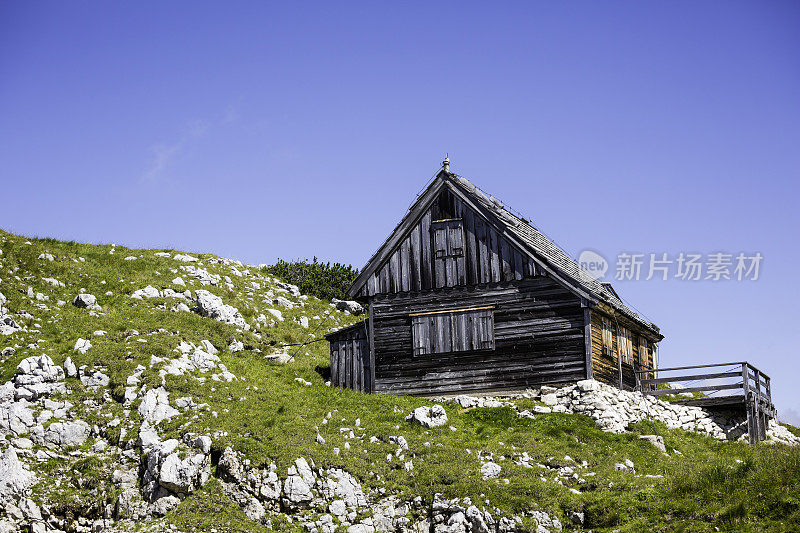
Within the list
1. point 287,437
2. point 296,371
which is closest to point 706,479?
point 287,437

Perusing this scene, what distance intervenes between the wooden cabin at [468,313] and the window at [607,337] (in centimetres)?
5

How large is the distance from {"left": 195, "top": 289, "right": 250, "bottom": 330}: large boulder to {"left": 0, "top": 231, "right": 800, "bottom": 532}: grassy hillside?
3.18ft

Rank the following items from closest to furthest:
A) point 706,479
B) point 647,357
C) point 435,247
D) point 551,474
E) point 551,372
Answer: point 706,479, point 551,474, point 551,372, point 435,247, point 647,357

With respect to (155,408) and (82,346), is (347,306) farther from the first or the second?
(155,408)

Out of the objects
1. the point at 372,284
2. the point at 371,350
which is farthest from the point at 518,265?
the point at 371,350

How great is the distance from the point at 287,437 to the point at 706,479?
40.3 ft

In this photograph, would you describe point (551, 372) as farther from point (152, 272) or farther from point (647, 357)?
point (152, 272)

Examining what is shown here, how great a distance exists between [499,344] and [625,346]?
7.11 m

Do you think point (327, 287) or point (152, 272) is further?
point (327, 287)

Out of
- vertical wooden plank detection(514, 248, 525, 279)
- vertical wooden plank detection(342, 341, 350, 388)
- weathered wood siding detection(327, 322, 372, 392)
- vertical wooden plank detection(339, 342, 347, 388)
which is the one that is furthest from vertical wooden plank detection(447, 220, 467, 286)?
vertical wooden plank detection(339, 342, 347, 388)

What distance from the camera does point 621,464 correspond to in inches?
989

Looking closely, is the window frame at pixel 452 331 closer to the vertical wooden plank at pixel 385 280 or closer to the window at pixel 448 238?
the vertical wooden plank at pixel 385 280

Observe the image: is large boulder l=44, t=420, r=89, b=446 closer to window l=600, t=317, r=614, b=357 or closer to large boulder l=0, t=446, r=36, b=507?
large boulder l=0, t=446, r=36, b=507

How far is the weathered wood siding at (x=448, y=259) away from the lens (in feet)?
107
